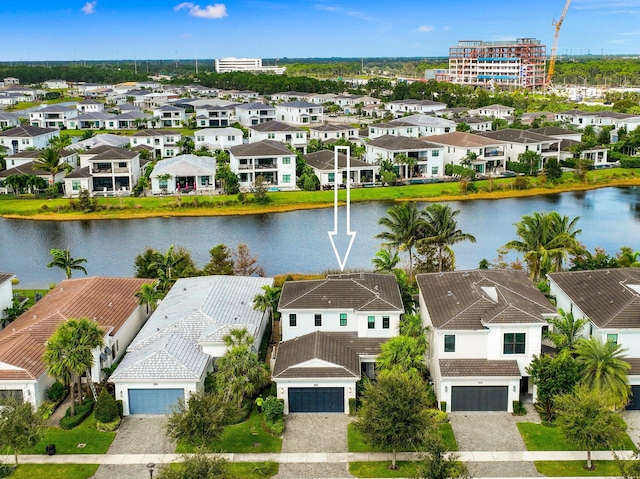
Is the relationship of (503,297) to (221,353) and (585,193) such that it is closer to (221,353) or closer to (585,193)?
(221,353)

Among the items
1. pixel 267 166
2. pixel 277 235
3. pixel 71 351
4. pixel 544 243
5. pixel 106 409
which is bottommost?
pixel 106 409

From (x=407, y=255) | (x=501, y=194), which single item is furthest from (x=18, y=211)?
(x=501, y=194)

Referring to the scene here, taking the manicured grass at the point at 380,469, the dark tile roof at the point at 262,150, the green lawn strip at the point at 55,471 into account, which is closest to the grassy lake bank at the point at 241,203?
the dark tile roof at the point at 262,150

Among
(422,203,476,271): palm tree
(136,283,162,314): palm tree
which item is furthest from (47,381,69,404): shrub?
(422,203,476,271): palm tree

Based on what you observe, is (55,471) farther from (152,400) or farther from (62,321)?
(62,321)

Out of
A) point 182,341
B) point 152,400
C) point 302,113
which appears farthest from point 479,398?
point 302,113

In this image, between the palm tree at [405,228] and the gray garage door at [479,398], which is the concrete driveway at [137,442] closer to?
the gray garage door at [479,398]
